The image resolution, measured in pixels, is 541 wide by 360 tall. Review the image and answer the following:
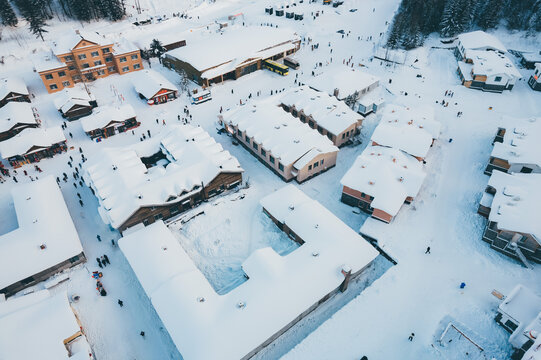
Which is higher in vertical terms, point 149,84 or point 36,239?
point 149,84

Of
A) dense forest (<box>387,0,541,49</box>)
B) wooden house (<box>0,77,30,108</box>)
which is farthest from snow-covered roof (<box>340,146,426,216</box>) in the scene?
wooden house (<box>0,77,30,108</box>)

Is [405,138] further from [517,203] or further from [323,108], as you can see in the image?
[517,203]

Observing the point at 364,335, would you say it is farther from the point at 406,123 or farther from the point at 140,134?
the point at 140,134

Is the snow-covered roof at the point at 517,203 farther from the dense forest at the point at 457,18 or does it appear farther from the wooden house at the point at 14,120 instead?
the wooden house at the point at 14,120

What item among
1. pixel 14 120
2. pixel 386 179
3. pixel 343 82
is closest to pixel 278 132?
pixel 386 179


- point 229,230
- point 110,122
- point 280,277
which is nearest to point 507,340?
point 280,277

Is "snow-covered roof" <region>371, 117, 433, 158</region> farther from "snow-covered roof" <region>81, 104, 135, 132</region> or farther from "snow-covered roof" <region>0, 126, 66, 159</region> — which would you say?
"snow-covered roof" <region>0, 126, 66, 159</region>
